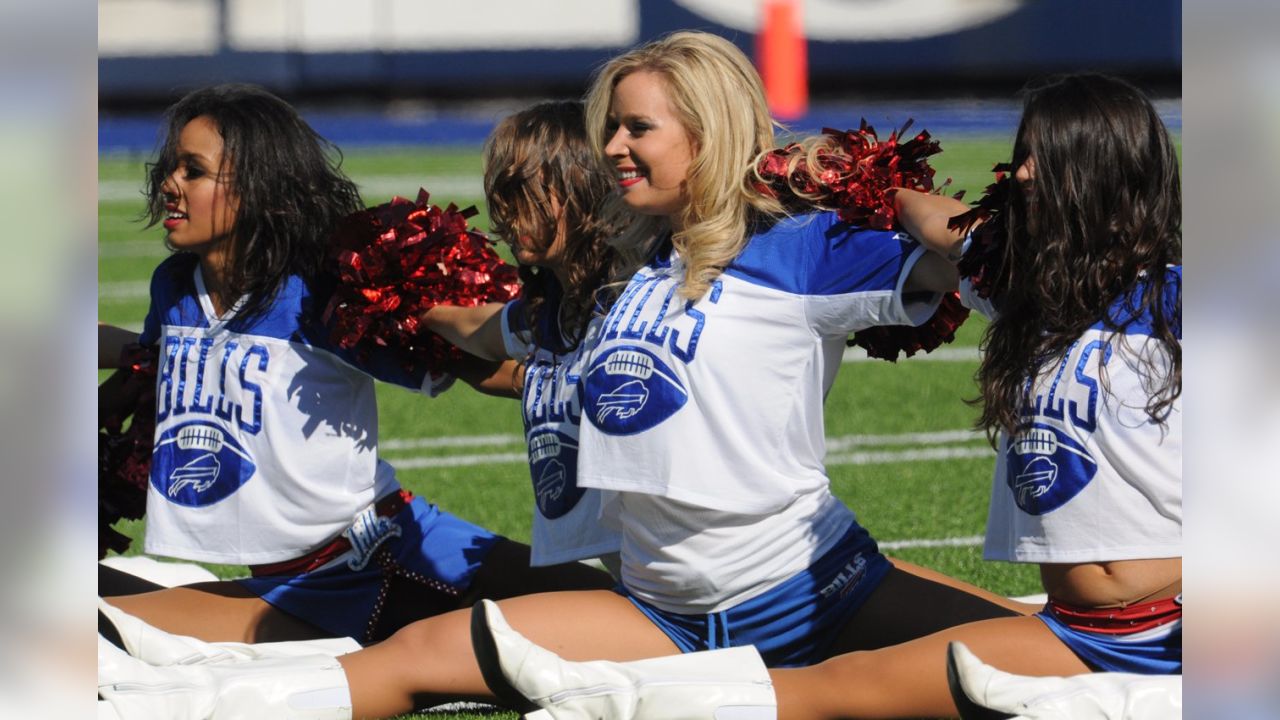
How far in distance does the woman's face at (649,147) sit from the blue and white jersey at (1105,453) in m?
0.71

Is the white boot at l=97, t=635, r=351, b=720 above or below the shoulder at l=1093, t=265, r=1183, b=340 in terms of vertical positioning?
below

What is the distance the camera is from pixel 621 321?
259cm

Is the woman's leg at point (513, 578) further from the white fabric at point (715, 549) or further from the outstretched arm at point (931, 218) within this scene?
the outstretched arm at point (931, 218)

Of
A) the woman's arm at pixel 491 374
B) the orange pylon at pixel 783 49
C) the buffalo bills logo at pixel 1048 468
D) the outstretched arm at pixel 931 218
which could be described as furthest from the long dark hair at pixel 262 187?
the orange pylon at pixel 783 49

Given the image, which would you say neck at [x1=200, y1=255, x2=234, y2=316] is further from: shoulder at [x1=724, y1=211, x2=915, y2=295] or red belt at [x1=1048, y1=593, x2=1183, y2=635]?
red belt at [x1=1048, y1=593, x2=1183, y2=635]

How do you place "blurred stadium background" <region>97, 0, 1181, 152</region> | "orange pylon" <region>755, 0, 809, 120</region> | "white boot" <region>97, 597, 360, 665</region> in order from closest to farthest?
"white boot" <region>97, 597, 360, 665</region> → "blurred stadium background" <region>97, 0, 1181, 152</region> → "orange pylon" <region>755, 0, 809, 120</region>

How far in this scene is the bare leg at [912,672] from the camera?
2.31 meters

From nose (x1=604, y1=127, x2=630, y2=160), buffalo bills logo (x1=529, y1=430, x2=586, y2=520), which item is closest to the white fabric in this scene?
buffalo bills logo (x1=529, y1=430, x2=586, y2=520)

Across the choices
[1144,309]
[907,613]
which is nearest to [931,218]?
[1144,309]

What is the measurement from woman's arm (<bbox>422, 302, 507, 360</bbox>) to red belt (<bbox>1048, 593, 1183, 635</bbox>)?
1253 millimetres

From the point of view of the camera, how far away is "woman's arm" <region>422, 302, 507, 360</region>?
300 centimetres

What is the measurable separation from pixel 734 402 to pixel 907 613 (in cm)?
49

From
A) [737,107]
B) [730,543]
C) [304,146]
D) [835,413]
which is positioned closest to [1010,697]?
[730,543]

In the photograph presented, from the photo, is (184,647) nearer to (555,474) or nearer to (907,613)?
(555,474)
